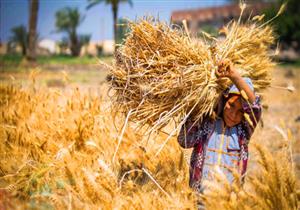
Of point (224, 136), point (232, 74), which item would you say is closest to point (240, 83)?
point (232, 74)

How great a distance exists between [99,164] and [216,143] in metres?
0.78

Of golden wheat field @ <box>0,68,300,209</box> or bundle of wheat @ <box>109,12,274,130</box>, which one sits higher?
bundle of wheat @ <box>109,12,274,130</box>

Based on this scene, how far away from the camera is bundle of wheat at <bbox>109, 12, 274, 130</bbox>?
272 centimetres

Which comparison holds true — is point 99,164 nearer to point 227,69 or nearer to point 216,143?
point 216,143

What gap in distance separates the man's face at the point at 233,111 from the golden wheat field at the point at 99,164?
7.8 inches

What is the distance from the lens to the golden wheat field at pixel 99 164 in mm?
1978

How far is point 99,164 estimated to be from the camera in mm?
2463

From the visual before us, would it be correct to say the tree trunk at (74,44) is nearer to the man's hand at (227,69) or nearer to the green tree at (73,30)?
the green tree at (73,30)

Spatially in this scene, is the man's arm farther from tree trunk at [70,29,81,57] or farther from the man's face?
tree trunk at [70,29,81,57]

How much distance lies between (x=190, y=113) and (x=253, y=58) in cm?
78

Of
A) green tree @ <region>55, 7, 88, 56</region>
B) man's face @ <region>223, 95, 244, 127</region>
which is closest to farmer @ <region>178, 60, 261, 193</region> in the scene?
man's face @ <region>223, 95, 244, 127</region>

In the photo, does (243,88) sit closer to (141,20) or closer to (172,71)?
(172,71)

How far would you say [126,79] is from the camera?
2.84 m

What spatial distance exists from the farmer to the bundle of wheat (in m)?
0.10
